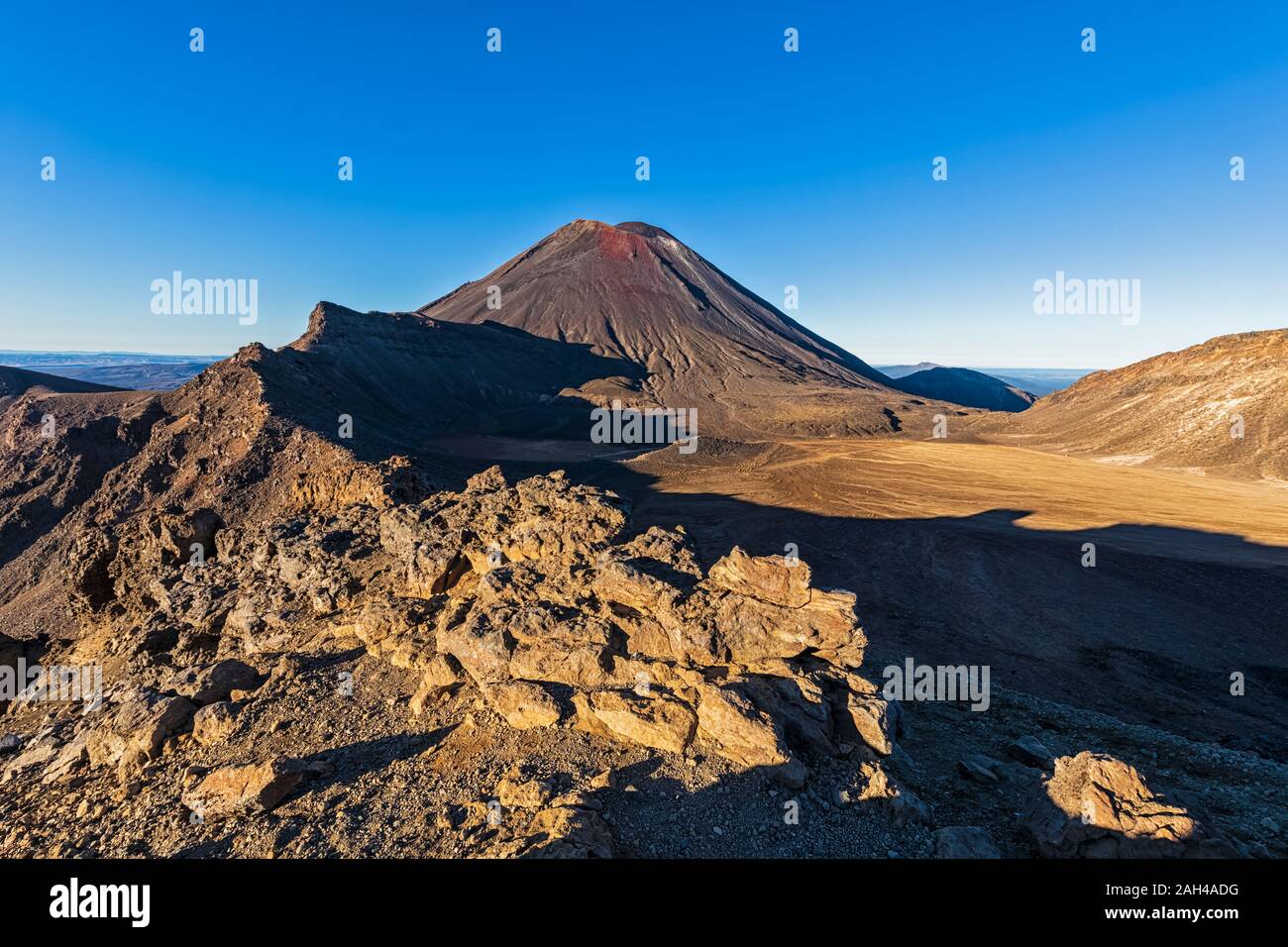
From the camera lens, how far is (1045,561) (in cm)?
2328

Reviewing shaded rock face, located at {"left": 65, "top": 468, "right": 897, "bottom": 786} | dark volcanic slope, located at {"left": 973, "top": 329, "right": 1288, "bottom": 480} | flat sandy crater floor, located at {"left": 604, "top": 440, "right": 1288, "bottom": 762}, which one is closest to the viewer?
shaded rock face, located at {"left": 65, "top": 468, "right": 897, "bottom": 786}

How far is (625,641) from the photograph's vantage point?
7977 mm

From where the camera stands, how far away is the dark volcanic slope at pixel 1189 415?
41.3m

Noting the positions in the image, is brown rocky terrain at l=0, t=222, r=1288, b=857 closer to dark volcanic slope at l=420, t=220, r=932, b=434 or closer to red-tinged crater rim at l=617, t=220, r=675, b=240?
dark volcanic slope at l=420, t=220, r=932, b=434

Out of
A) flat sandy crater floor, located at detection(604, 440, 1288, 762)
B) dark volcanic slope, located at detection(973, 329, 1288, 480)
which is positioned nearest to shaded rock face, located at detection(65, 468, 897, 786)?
flat sandy crater floor, located at detection(604, 440, 1288, 762)

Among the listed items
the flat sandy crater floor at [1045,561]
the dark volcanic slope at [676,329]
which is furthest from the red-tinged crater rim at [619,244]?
the flat sandy crater floor at [1045,561]

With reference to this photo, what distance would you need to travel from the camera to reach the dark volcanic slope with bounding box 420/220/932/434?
72625 millimetres

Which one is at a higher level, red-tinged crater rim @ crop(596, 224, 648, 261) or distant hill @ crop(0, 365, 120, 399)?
red-tinged crater rim @ crop(596, 224, 648, 261)

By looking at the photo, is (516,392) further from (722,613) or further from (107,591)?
(722,613)

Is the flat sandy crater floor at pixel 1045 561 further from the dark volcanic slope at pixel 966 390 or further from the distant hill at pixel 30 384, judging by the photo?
the dark volcanic slope at pixel 966 390

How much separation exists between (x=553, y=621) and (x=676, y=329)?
96.6m

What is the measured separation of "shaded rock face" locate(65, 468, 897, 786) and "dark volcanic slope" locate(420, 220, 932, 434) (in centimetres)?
5498

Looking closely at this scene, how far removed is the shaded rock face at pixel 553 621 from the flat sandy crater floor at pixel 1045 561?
686 centimetres

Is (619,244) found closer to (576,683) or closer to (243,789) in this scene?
(576,683)
